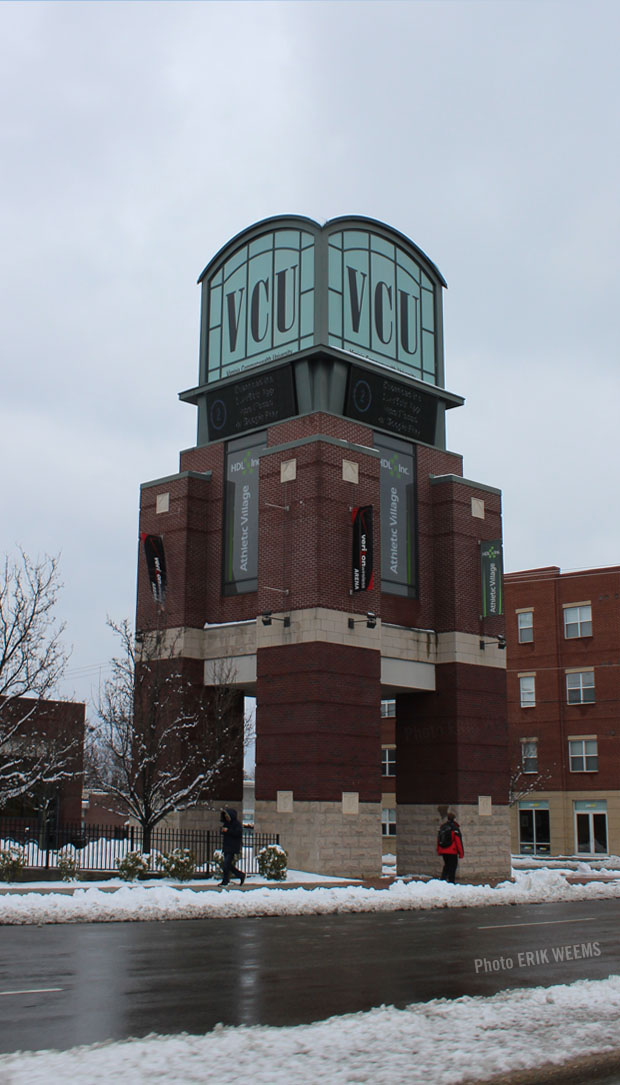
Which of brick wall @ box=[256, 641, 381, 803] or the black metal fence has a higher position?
brick wall @ box=[256, 641, 381, 803]

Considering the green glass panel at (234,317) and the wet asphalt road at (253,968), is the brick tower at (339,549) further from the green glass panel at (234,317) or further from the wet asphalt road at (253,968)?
the wet asphalt road at (253,968)

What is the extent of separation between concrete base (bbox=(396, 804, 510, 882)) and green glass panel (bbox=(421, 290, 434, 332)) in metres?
17.4

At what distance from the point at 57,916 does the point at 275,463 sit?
60.5 feet

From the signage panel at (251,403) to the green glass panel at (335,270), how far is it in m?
3.40

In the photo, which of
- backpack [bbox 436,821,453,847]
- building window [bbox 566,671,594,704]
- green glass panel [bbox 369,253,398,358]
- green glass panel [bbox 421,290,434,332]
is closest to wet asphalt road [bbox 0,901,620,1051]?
backpack [bbox 436,821,453,847]

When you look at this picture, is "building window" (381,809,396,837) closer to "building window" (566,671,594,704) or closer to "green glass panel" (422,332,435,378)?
"building window" (566,671,594,704)

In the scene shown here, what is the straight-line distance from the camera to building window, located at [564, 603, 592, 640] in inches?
2206

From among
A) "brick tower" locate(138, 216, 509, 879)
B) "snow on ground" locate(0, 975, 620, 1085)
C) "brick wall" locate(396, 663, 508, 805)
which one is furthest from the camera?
"brick wall" locate(396, 663, 508, 805)

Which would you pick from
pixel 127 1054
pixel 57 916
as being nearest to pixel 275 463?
pixel 57 916

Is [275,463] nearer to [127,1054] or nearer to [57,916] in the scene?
[57,916]

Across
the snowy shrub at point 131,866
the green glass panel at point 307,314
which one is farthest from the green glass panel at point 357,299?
the snowy shrub at point 131,866

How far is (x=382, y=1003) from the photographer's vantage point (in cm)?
965

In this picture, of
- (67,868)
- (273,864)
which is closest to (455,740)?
(273,864)

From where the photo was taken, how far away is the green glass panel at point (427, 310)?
40.1 meters
